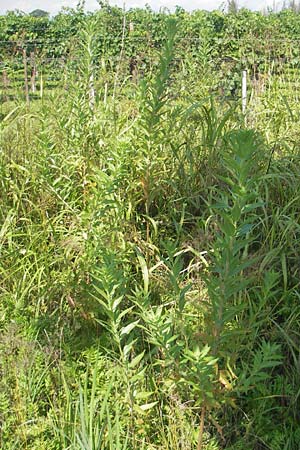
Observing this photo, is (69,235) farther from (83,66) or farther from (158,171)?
(83,66)

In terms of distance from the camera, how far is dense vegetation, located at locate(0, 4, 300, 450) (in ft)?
5.98

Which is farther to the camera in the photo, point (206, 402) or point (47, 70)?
point (47, 70)

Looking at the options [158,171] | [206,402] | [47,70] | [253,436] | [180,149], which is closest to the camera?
[206,402]

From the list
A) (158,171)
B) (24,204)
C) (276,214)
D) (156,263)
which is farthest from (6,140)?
(276,214)

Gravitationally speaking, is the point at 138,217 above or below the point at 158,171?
below

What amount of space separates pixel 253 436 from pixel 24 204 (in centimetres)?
165

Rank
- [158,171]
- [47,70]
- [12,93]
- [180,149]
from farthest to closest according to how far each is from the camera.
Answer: [47,70]
[12,93]
[180,149]
[158,171]

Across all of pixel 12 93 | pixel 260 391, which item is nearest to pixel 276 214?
pixel 260 391

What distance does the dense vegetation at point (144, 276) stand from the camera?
1.82 metres

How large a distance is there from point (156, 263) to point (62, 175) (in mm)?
623

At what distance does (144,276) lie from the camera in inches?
93.1

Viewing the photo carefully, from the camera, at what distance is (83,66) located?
9.52 ft

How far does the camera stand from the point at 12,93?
358cm

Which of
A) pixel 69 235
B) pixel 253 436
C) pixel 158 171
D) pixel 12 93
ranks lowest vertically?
pixel 253 436
